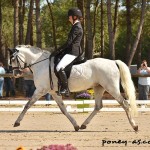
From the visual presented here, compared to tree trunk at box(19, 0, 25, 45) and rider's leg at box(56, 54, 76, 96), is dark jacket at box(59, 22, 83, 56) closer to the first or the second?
rider's leg at box(56, 54, 76, 96)

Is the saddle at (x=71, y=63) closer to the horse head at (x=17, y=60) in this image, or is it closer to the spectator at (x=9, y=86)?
the horse head at (x=17, y=60)

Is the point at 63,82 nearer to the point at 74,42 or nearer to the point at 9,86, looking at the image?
the point at 74,42

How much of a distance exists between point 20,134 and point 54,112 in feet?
23.2

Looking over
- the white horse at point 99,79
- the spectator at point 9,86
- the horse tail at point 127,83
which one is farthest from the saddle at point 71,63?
the spectator at point 9,86

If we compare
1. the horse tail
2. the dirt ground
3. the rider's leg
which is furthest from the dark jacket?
the dirt ground

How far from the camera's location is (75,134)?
37.8 feet

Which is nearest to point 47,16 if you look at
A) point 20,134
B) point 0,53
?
point 0,53

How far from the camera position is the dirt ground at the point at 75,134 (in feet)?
31.1

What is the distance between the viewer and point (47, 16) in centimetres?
6134

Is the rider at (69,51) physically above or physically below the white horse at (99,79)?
above

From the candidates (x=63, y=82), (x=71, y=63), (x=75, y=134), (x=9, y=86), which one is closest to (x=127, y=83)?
(x=71, y=63)

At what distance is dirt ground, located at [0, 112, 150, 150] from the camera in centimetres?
948

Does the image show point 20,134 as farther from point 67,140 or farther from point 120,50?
point 120,50

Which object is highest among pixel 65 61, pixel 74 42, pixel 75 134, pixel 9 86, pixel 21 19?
pixel 74 42
